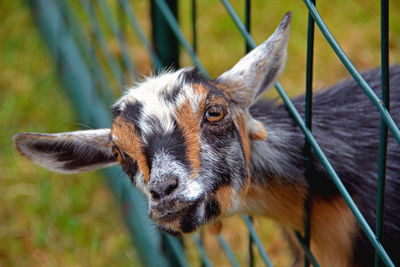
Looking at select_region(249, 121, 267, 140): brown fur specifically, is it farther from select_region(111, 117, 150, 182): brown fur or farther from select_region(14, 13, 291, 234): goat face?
select_region(111, 117, 150, 182): brown fur

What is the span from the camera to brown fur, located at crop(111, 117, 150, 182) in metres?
2.09

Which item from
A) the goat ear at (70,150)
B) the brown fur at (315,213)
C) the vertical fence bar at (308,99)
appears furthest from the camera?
the brown fur at (315,213)

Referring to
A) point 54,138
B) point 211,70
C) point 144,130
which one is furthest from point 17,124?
point 144,130

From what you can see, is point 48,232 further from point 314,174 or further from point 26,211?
point 314,174

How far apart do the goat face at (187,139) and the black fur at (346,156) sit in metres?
0.16

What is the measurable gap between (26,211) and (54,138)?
2174mm

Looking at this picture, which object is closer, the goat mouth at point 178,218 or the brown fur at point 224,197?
the goat mouth at point 178,218

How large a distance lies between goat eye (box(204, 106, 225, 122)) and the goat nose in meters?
0.27

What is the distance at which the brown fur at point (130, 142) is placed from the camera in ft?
6.86

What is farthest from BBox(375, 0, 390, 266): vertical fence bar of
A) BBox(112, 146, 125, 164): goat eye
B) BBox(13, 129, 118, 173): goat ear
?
BBox(13, 129, 118, 173): goat ear

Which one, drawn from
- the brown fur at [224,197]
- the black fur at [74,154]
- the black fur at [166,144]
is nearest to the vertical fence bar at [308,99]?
the brown fur at [224,197]

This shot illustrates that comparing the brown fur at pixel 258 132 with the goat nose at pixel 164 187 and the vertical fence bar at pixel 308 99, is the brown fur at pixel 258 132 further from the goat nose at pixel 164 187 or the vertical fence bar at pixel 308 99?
the goat nose at pixel 164 187

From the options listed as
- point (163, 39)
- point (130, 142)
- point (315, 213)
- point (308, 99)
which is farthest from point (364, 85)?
point (163, 39)

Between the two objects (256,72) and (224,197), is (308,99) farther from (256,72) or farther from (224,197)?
(224,197)
